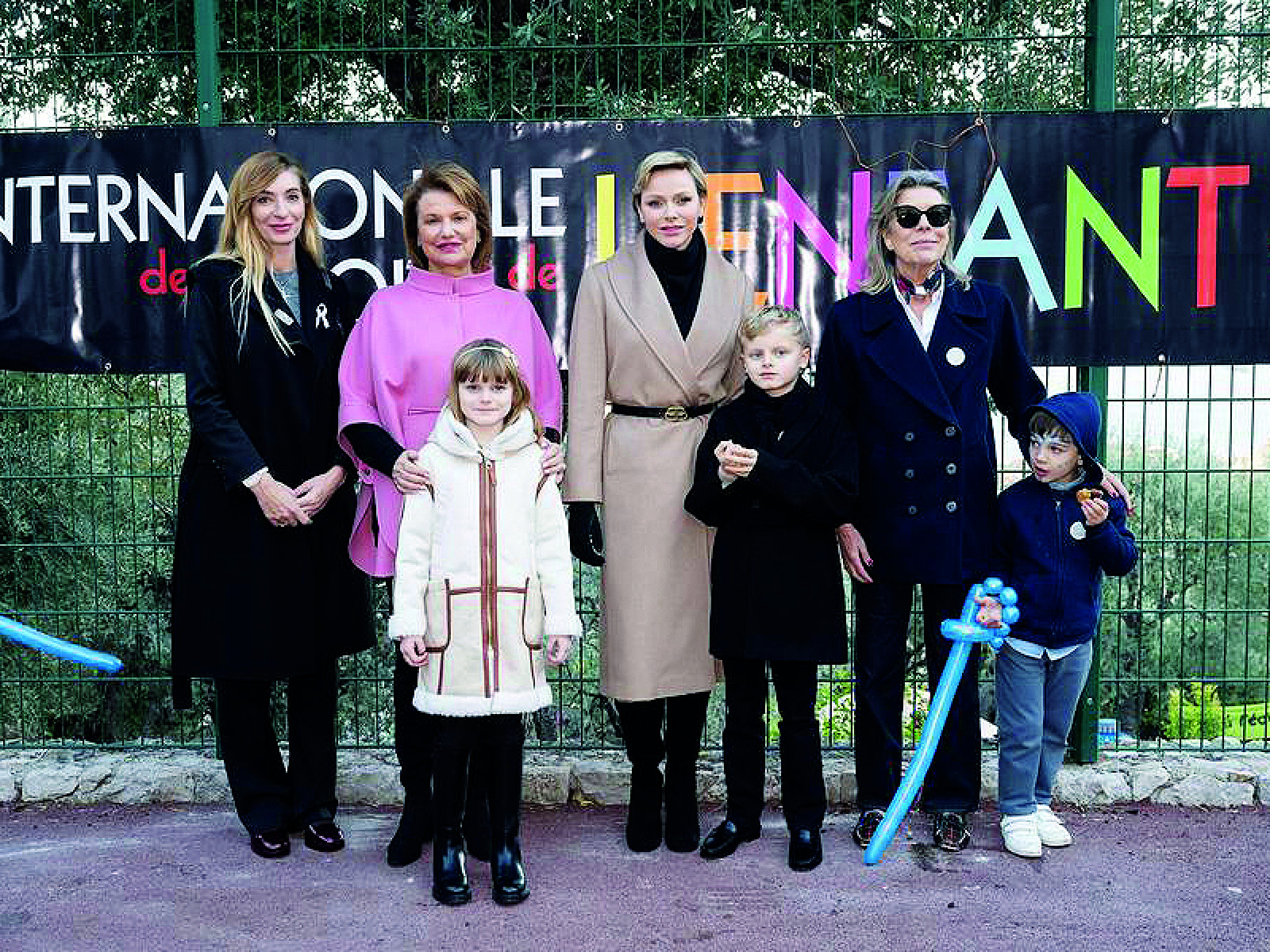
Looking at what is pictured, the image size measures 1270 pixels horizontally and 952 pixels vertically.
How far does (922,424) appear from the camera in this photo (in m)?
3.92

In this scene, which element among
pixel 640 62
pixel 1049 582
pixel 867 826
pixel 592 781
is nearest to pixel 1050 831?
pixel 867 826

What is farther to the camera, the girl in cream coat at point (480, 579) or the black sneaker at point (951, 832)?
the black sneaker at point (951, 832)

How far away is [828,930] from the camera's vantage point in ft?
11.5

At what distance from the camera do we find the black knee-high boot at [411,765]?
3.91 metres

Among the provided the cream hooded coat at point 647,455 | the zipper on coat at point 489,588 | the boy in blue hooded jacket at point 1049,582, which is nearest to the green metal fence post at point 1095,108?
the boy in blue hooded jacket at point 1049,582

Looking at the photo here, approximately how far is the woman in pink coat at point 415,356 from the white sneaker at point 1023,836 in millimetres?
1612

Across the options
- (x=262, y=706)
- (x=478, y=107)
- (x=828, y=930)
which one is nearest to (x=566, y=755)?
(x=262, y=706)

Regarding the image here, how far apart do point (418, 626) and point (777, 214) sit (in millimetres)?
2029

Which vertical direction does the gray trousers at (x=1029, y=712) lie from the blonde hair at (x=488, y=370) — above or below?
below

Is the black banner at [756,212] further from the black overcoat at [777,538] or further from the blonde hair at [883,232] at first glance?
the black overcoat at [777,538]

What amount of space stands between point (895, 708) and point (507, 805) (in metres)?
1.27

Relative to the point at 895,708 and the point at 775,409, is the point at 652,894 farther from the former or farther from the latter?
the point at 775,409

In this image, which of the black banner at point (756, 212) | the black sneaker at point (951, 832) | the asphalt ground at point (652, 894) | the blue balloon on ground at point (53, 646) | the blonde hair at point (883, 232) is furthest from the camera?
the black banner at point (756, 212)

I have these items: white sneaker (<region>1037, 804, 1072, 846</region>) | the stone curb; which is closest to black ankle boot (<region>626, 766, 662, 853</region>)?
the stone curb
